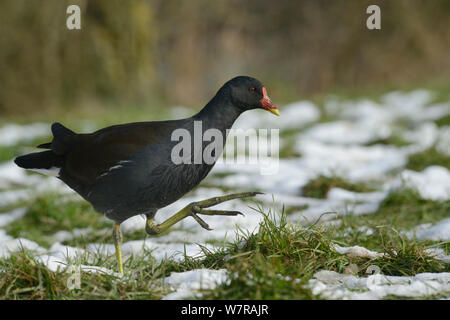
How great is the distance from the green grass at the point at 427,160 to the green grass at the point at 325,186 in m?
0.84

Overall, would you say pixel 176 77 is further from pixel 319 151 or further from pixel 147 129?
pixel 147 129

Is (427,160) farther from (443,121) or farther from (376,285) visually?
(376,285)

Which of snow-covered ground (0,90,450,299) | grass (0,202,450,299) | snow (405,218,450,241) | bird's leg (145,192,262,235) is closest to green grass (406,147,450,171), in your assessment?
snow-covered ground (0,90,450,299)

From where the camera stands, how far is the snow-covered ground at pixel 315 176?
2291 millimetres

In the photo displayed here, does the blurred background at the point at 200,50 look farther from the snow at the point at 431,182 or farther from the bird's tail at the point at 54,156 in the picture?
the bird's tail at the point at 54,156

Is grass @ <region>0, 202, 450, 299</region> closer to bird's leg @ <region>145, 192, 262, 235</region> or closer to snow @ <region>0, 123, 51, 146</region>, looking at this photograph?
bird's leg @ <region>145, 192, 262, 235</region>

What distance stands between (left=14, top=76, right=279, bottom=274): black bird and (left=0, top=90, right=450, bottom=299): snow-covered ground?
0.28m

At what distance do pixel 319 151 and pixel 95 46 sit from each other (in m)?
5.97

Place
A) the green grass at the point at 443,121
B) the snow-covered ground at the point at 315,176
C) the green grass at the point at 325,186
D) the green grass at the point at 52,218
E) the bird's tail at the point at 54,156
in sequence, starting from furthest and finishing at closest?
the green grass at the point at 443,121
the green grass at the point at 325,186
the green grass at the point at 52,218
the bird's tail at the point at 54,156
the snow-covered ground at the point at 315,176

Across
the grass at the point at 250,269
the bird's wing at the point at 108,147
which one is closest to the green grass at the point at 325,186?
the grass at the point at 250,269

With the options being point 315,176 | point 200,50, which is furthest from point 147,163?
point 200,50

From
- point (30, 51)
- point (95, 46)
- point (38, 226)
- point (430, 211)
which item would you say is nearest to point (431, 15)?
point (95, 46)

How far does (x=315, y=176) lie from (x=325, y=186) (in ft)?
1.25

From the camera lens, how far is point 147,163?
103 inches
